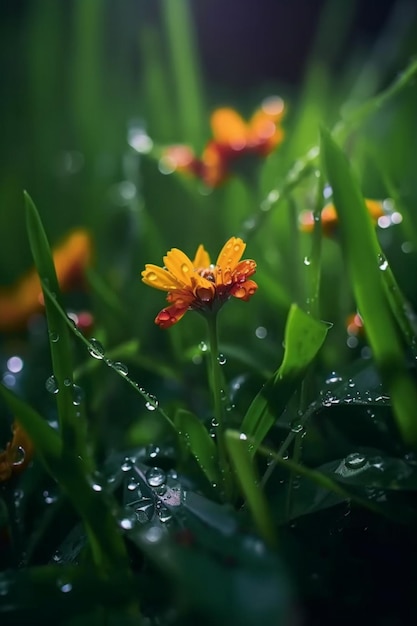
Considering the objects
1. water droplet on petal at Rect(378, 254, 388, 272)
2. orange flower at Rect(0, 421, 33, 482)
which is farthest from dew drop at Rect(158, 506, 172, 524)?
water droplet on petal at Rect(378, 254, 388, 272)

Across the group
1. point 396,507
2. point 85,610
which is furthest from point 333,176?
point 85,610

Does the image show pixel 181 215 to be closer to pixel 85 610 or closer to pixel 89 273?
pixel 89 273

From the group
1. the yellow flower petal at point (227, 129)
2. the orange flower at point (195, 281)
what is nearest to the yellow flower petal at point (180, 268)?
the orange flower at point (195, 281)

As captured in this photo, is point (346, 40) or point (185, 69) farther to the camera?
point (346, 40)

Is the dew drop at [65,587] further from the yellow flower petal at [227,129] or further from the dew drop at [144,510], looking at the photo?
the yellow flower petal at [227,129]

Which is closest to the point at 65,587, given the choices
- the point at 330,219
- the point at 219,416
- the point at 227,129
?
the point at 219,416

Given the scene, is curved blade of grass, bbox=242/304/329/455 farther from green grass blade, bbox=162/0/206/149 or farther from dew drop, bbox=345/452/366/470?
green grass blade, bbox=162/0/206/149
